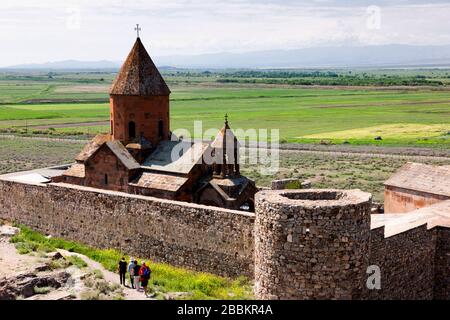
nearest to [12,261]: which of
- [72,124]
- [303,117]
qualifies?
[72,124]

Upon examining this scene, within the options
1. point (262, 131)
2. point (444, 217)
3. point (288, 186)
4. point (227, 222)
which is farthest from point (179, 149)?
point (262, 131)

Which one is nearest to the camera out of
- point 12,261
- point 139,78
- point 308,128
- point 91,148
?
point 12,261

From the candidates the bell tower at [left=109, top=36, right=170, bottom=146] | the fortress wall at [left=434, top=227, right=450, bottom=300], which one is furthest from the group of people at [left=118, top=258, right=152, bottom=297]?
the bell tower at [left=109, top=36, right=170, bottom=146]

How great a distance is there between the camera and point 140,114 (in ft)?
61.1

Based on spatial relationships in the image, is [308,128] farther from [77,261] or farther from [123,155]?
[77,261]

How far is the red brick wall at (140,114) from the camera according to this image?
1856 cm

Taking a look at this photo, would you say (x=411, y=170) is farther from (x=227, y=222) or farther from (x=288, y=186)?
(x=227, y=222)

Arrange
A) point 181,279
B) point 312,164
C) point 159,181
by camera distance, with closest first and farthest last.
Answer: point 181,279
point 159,181
point 312,164

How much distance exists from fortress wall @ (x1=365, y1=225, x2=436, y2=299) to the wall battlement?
20mm

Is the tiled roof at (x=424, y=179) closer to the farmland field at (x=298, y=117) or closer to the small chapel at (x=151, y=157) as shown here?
the small chapel at (x=151, y=157)

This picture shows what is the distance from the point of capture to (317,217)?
29.9 feet

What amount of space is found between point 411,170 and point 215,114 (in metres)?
51.6

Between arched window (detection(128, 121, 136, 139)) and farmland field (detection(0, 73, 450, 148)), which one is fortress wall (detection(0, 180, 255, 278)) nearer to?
arched window (detection(128, 121, 136, 139))

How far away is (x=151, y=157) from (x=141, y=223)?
444 centimetres
